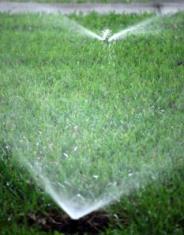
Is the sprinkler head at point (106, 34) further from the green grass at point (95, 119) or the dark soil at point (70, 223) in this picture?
the dark soil at point (70, 223)

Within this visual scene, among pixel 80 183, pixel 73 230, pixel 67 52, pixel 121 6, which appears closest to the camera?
pixel 73 230

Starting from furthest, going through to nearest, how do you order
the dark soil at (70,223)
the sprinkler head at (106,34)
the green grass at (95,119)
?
the sprinkler head at (106,34), the green grass at (95,119), the dark soil at (70,223)

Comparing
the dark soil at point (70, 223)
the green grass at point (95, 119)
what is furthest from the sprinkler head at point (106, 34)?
the dark soil at point (70, 223)

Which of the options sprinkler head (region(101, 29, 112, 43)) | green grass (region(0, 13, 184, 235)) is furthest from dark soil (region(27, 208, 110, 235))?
sprinkler head (region(101, 29, 112, 43))

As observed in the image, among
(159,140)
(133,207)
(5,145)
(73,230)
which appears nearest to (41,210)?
(73,230)

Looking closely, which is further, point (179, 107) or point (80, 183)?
point (179, 107)

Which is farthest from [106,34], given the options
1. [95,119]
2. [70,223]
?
[70,223]

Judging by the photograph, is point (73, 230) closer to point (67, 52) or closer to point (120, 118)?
point (120, 118)

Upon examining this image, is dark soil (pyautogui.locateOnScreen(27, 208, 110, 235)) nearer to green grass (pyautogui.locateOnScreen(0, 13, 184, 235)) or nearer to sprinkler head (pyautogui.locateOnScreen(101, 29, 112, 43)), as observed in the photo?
green grass (pyautogui.locateOnScreen(0, 13, 184, 235))

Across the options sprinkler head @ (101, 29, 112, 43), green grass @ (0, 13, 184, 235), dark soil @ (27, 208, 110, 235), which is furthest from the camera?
sprinkler head @ (101, 29, 112, 43)
